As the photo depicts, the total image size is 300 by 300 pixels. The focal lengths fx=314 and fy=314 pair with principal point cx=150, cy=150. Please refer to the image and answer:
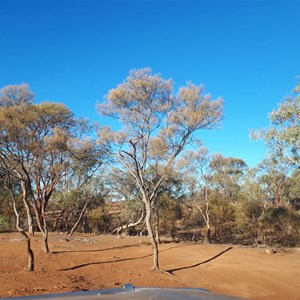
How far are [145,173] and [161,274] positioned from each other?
7.25m

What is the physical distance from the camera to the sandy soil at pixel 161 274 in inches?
286

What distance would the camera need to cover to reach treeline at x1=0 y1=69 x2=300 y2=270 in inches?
489

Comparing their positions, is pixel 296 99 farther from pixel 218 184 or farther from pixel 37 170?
pixel 218 184

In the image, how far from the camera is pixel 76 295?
332cm

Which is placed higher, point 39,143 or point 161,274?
point 39,143

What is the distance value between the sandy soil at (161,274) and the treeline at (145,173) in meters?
1.03

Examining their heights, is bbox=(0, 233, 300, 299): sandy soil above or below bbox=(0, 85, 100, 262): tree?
below

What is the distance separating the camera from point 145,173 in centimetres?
1584

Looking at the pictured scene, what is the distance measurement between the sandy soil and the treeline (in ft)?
3.37

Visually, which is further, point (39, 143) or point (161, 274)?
point (39, 143)

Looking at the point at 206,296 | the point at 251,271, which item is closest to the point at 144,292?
the point at 206,296

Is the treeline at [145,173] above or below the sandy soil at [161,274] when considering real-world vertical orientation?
above

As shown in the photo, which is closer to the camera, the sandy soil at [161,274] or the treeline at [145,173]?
the sandy soil at [161,274]

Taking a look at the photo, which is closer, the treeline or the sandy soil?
the sandy soil
